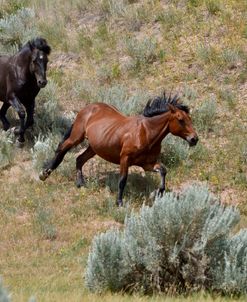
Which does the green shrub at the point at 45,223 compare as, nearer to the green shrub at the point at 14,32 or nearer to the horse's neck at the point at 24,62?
the horse's neck at the point at 24,62

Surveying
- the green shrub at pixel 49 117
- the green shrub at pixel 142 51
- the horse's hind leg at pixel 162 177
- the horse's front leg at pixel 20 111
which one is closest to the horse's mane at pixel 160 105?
the horse's hind leg at pixel 162 177

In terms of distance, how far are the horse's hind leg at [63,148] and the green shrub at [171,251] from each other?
5.56 metres

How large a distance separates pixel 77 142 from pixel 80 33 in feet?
20.0

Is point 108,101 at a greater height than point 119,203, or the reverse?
point 119,203

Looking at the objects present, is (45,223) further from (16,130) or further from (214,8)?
(214,8)

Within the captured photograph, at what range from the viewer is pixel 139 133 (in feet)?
41.3

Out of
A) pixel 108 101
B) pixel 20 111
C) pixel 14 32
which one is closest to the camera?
pixel 20 111

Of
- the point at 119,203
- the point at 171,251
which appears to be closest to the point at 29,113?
the point at 119,203

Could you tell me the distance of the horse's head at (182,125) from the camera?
12.4 meters

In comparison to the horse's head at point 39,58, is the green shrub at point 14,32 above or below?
below

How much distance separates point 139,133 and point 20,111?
317 cm

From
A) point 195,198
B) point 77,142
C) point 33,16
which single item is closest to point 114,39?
point 33,16

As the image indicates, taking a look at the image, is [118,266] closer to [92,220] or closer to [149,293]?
[149,293]

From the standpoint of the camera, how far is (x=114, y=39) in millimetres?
18641
